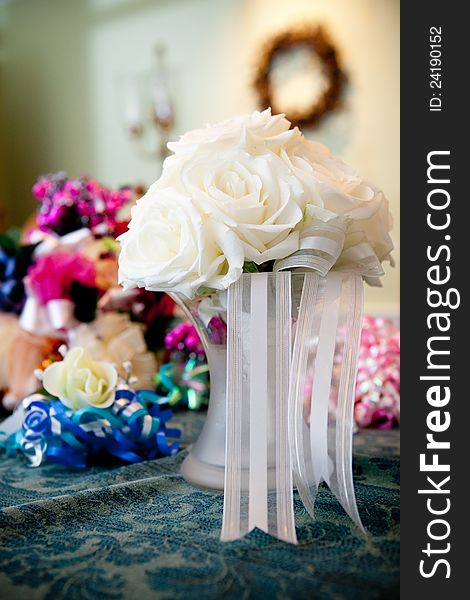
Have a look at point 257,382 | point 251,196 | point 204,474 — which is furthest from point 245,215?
point 204,474

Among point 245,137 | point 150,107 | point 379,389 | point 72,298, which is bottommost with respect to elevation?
point 379,389

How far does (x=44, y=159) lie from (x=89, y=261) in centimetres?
288

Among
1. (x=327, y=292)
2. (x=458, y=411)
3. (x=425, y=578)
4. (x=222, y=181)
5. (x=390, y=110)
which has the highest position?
(x=390, y=110)

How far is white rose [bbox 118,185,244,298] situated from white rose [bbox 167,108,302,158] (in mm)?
65

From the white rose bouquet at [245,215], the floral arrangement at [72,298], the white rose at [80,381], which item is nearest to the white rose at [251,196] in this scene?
the white rose bouquet at [245,215]

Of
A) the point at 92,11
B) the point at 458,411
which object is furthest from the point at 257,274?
the point at 92,11

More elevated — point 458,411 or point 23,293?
point 23,293

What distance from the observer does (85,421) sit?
1.00 metres

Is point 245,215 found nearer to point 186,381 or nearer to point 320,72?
point 186,381

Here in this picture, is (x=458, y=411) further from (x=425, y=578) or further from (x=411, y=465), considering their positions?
(x=425, y=578)

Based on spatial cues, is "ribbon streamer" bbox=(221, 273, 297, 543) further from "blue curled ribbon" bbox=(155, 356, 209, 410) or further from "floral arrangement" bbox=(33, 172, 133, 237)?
"floral arrangement" bbox=(33, 172, 133, 237)

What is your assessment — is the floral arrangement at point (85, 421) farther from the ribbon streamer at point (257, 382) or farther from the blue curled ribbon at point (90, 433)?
the ribbon streamer at point (257, 382)

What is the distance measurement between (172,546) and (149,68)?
10.8 ft

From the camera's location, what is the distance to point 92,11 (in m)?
3.76
